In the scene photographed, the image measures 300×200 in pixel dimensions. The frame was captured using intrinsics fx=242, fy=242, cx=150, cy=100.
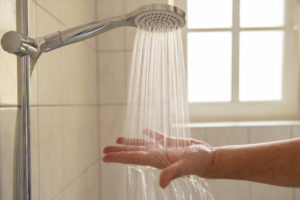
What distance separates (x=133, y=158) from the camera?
0.46 meters

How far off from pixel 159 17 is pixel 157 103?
1.03ft

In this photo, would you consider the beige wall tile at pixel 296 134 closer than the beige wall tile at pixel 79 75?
No

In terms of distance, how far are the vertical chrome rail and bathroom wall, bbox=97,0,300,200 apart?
57 cm

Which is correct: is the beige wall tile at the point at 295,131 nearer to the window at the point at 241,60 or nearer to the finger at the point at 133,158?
the window at the point at 241,60

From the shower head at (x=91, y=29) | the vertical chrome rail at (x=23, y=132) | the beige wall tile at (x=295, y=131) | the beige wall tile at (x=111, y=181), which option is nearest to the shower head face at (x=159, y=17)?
the shower head at (x=91, y=29)

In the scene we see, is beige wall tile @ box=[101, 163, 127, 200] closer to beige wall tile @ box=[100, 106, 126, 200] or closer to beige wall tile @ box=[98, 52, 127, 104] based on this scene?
beige wall tile @ box=[100, 106, 126, 200]

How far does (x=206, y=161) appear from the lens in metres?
0.49

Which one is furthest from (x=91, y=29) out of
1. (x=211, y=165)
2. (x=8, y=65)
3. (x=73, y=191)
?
(x=73, y=191)

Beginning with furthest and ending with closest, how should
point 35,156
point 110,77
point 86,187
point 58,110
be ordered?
point 110,77, point 86,187, point 58,110, point 35,156

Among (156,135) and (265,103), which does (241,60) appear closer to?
(265,103)

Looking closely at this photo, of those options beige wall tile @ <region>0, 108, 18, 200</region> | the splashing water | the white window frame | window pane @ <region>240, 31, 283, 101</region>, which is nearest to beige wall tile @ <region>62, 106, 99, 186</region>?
the splashing water

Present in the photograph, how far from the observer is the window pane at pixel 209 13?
1.18 m

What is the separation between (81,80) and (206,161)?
0.50 m

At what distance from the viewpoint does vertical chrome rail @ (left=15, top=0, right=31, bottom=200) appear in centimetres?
38
